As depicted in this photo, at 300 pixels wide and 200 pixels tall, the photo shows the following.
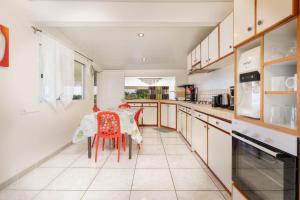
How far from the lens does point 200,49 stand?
3.24 metres

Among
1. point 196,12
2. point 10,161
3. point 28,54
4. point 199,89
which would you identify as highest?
point 196,12

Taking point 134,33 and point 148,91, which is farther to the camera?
point 148,91

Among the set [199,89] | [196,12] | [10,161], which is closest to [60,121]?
[10,161]

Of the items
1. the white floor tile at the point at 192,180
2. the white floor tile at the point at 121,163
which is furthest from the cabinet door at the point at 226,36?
the white floor tile at the point at 121,163

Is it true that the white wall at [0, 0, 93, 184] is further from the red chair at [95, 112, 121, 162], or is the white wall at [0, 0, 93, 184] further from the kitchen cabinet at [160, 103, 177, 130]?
the kitchen cabinet at [160, 103, 177, 130]

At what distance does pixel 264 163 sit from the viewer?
1143 millimetres

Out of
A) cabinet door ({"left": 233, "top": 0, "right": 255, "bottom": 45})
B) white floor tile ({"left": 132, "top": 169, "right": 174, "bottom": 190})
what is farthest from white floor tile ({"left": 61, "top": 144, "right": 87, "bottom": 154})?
cabinet door ({"left": 233, "top": 0, "right": 255, "bottom": 45})

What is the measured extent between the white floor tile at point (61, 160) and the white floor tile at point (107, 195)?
38.1 inches

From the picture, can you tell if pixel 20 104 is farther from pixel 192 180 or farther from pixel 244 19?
pixel 244 19

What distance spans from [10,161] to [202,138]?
2.58 meters

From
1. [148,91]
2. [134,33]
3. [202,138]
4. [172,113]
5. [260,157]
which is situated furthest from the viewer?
[148,91]

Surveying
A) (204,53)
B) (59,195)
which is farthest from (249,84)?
(59,195)

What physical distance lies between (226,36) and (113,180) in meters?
2.40

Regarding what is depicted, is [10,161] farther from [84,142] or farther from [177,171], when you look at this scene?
[177,171]
